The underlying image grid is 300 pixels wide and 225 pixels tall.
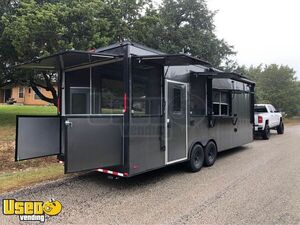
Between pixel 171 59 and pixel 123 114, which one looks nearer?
pixel 123 114

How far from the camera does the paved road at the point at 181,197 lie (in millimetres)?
4301

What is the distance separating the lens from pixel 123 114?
5383 mm

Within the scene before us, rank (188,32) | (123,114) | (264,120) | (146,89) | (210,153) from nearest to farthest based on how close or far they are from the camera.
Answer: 1. (123,114)
2. (146,89)
3. (210,153)
4. (264,120)
5. (188,32)

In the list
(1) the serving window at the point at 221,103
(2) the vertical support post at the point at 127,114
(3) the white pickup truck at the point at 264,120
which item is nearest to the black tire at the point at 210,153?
(1) the serving window at the point at 221,103

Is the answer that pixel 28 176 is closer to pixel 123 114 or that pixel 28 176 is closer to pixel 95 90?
pixel 95 90

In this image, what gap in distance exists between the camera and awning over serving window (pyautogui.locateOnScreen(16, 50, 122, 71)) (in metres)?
5.27

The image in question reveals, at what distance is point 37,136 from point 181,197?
10.9 feet

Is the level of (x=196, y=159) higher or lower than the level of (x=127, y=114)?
lower

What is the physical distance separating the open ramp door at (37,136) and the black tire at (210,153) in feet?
13.2

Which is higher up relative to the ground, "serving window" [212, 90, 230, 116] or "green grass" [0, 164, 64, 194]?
"serving window" [212, 90, 230, 116]

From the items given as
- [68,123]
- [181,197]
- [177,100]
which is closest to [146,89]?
[177,100]

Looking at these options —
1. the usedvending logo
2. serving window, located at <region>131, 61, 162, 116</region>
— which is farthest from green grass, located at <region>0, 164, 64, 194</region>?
serving window, located at <region>131, 61, 162, 116</region>

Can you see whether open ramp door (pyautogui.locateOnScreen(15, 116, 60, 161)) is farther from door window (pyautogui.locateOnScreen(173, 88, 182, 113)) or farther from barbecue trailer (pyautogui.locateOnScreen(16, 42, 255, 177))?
door window (pyautogui.locateOnScreen(173, 88, 182, 113))

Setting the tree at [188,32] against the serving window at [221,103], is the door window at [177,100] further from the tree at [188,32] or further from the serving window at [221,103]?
the tree at [188,32]
